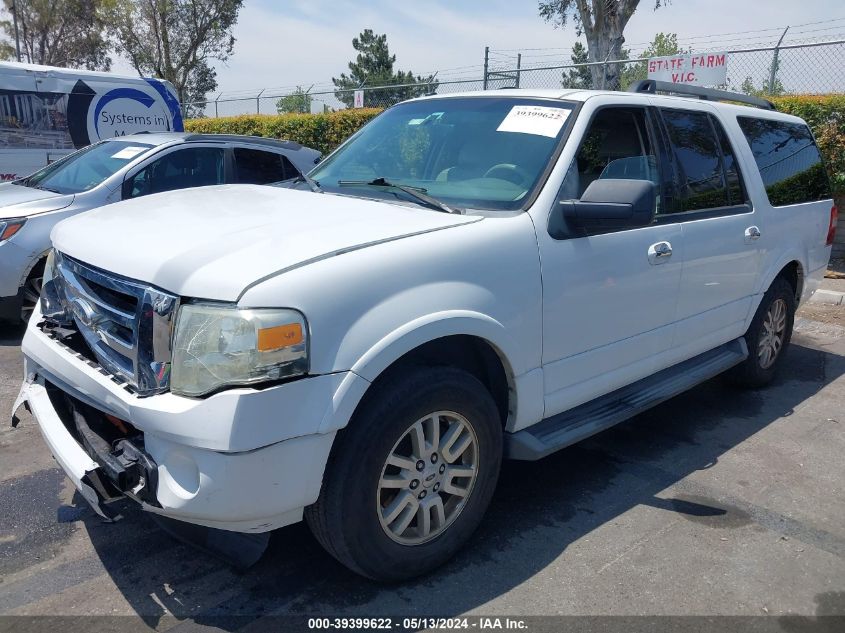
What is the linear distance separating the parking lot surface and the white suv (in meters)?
0.27

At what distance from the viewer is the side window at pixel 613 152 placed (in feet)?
11.3

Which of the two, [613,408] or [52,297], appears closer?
[52,297]

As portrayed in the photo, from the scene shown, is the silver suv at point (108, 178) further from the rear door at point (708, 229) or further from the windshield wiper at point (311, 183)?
the rear door at point (708, 229)

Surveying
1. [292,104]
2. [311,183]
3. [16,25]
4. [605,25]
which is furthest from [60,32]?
[311,183]

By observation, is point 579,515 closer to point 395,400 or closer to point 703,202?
point 395,400

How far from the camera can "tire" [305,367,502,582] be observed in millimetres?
2512

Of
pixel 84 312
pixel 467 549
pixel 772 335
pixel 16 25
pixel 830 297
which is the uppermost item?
pixel 16 25

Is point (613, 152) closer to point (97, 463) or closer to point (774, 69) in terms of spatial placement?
point (97, 463)

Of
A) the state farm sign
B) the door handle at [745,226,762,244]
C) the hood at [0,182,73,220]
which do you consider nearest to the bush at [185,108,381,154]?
the state farm sign

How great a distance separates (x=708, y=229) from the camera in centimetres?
412

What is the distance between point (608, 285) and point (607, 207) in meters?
0.46

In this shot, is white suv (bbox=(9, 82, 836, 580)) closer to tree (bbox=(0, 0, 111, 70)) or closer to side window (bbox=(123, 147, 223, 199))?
side window (bbox=(123, 147, 223, 199))

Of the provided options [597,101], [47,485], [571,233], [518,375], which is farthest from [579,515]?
[47,485]

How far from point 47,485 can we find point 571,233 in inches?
114
